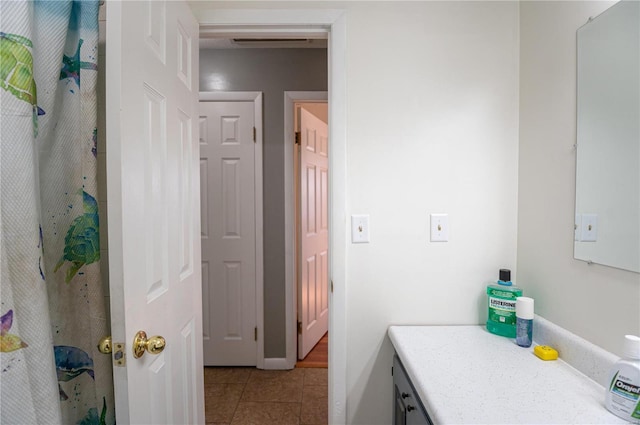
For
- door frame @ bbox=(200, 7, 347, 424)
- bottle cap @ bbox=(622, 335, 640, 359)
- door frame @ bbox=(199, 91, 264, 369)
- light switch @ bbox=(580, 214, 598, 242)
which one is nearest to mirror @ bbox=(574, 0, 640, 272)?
light switch @ bbox=(580, 214, 598, 242)

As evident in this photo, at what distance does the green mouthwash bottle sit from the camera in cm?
118

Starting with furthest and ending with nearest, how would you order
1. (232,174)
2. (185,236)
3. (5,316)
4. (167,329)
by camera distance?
(232,174)
(185,236)
(167,329)
(5,316)

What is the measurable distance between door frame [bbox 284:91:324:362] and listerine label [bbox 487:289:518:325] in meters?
1.49

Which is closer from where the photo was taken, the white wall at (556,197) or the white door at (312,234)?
the white wall at (556,197)

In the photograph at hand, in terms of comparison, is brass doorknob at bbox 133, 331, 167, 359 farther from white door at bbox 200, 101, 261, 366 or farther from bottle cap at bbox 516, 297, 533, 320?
white door at bbox 200, 101, 261, 366

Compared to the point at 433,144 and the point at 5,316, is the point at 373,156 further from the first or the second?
the point at 5,316

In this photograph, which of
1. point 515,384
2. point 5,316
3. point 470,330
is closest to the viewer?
point 5,316

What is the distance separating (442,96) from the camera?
1299 mm

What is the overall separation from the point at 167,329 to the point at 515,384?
3.24 feet

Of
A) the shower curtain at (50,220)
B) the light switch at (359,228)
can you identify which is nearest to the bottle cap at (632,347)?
the light switch at (359,228)

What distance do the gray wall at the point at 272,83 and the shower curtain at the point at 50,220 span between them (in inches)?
57.6

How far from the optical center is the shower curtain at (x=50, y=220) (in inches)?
27.6

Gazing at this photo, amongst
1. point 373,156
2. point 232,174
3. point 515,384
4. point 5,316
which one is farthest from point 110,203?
point 232,174

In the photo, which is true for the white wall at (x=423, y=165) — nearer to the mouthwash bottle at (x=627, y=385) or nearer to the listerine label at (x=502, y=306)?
the listerine label at (x=502, y=306)
